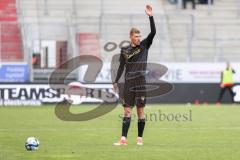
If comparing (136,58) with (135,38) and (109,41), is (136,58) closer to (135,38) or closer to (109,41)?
(135,38)

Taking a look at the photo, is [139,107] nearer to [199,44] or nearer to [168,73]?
[168,73]

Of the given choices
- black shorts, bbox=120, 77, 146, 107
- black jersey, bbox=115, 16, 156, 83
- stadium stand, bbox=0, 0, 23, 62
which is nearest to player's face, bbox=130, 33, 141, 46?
black jersey, bbox=115, 16, 156, 83

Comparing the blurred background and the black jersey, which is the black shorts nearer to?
the black jersey

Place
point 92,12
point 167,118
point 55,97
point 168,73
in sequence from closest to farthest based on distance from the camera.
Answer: point 167,118 → point 55,97 → point 168,73 → point 92,12

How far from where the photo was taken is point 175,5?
146ft

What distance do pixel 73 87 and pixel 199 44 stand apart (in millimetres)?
8281

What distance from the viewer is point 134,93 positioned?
16.9 m

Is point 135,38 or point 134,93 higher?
point 135,38

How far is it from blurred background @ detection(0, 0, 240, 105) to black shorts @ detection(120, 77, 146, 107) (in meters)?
18.4

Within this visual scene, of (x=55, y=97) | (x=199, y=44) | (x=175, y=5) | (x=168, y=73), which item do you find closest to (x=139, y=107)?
(x=55, y=97)

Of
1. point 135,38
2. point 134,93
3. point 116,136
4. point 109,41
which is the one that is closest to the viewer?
point 135,38

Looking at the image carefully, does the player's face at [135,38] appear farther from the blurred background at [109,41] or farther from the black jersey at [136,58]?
the blurred background at [109,41]

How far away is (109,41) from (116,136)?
20.2 metres

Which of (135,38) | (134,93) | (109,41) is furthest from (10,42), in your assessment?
(135,38)
